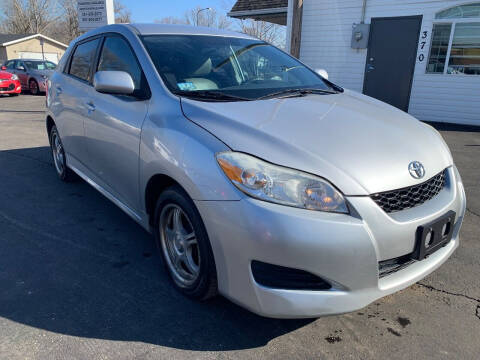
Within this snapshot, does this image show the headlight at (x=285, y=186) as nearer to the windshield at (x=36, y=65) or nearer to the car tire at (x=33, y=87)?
the car tire at (x=33, y=87)

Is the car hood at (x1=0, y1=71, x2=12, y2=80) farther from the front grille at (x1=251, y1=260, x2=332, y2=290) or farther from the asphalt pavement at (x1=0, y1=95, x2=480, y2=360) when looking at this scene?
the front grille at (x1=251, y1=260, x2=332, y2=290)

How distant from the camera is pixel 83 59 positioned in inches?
153

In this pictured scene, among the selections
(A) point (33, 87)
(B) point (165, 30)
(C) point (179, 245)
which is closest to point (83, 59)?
(B) point (165, 30)

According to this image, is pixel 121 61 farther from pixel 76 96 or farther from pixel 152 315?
pixel 152 315

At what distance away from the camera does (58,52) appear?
4369 cm

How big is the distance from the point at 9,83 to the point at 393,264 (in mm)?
18527

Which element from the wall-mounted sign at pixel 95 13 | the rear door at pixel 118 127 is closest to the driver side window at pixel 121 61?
the rear door at pixel 118 127

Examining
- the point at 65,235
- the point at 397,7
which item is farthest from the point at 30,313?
the point at 397,7

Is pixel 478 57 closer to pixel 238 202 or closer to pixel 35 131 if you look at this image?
pixel 238 202

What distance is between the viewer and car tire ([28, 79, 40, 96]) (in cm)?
1741

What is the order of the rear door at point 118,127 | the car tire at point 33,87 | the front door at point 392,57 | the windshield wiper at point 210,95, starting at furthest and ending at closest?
the car tire at point 33,87 → the front door at point 392,57 → the rear door at point 118,127 → the windshield wiper at point 210,95

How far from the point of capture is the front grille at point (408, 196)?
1.86m

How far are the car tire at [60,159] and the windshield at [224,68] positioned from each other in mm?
2275

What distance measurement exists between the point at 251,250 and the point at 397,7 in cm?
999
